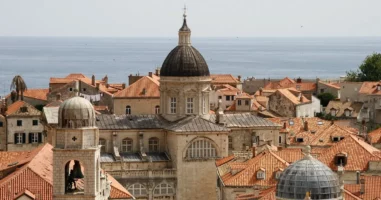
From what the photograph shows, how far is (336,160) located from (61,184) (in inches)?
867

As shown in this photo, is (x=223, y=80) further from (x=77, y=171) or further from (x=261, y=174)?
(x=77, y=171)

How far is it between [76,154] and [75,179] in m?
1.51

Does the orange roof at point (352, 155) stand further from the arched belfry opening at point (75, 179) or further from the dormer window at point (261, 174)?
the arched belfry opening at point (75, 179)

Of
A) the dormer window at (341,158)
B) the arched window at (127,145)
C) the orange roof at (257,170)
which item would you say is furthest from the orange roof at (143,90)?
the dormer window at (341,158)

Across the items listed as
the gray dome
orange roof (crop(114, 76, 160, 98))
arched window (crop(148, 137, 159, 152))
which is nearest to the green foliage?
orange roof (crop(114, 76, 160, 98))

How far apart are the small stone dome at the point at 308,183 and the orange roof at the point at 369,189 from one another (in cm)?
1292

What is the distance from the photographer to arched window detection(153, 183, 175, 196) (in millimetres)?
71375

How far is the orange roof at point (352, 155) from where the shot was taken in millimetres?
62375

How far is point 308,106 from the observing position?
380ft

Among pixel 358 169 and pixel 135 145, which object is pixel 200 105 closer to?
pixel 135 145

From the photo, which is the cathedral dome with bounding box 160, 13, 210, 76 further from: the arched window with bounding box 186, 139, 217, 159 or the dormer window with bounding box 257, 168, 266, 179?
the dormer window with bounding box 257, 168, 266, 179

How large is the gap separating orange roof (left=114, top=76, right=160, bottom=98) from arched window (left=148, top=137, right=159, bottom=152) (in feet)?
67.0

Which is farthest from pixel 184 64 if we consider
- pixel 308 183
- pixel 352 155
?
pixel 308 183

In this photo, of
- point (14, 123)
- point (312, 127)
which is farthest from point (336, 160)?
point (14, 123)
